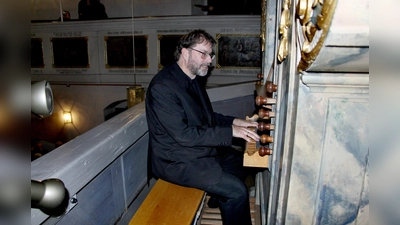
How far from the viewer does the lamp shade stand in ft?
1.77

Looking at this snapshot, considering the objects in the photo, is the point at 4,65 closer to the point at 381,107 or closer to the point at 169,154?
the point at 381,107

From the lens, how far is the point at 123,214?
243 cm

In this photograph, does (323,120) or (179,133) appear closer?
(323,120)

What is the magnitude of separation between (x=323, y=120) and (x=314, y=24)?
1.54 feet

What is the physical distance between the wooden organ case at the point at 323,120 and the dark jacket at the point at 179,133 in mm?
811

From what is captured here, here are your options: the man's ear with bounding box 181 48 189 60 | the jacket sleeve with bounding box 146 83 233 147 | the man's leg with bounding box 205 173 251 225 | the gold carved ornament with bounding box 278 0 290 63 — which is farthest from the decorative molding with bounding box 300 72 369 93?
the man's ear with bounding box 181 48 189 60

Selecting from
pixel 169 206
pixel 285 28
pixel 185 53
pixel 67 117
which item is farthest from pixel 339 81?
pixel 67 117

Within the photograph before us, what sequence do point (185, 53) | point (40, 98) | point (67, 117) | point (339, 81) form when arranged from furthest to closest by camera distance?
point (67, 117)
point (185, 53)
point (339, 81)
point (40, 98)

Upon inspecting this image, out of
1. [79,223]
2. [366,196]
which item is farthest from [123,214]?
[366,196]

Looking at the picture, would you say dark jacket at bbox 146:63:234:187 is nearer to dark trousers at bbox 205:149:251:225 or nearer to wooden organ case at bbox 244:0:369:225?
dark trousers at bbox 205:149:251:225

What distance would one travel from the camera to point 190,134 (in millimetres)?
2191

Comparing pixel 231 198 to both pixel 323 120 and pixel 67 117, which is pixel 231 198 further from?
pixel 67 117

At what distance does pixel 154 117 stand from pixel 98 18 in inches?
325

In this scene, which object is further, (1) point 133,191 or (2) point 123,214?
(1) point 133,191
